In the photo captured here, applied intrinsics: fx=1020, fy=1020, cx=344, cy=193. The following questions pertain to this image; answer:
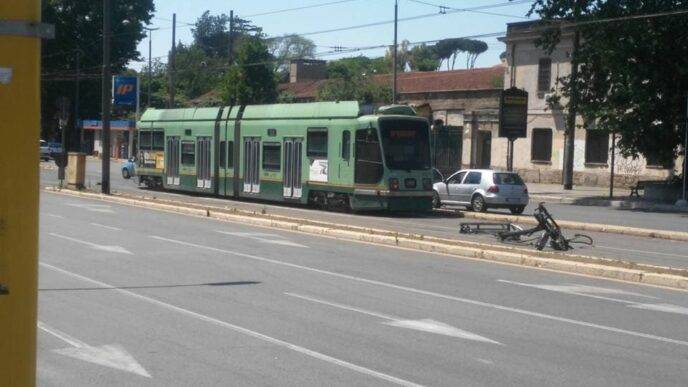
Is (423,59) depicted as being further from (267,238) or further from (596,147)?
(267,238)

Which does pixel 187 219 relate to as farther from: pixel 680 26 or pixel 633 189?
pixel 633 189

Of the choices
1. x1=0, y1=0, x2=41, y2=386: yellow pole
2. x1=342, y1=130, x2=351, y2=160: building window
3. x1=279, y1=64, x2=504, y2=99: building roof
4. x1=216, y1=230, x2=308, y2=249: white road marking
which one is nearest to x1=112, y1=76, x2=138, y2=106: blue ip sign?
x1=279, y1=64, x2=504, y2=99: building roof

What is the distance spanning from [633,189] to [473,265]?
102ft

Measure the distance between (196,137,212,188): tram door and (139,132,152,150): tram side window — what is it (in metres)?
5.04

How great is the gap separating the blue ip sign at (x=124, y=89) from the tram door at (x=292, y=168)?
1632 inches

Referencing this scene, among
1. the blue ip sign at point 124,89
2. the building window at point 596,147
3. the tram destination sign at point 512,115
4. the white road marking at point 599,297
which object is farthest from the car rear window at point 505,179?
the blue ip sign at point 124,89

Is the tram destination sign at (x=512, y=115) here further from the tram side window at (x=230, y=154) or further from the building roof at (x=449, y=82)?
the building roof at (x=449, y=82)

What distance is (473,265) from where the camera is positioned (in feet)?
59.9

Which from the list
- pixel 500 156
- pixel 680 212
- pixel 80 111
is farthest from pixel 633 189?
pixel 80 111

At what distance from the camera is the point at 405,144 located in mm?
31109

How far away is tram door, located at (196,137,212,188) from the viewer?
1560 inches

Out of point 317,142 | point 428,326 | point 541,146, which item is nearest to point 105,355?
point 428,326

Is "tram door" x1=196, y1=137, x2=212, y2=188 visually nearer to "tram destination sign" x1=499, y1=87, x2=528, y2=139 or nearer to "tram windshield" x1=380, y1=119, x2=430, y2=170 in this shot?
"tram windshield" x1=380, y1=119, x2=430, y2=170

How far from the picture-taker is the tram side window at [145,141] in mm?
44688
